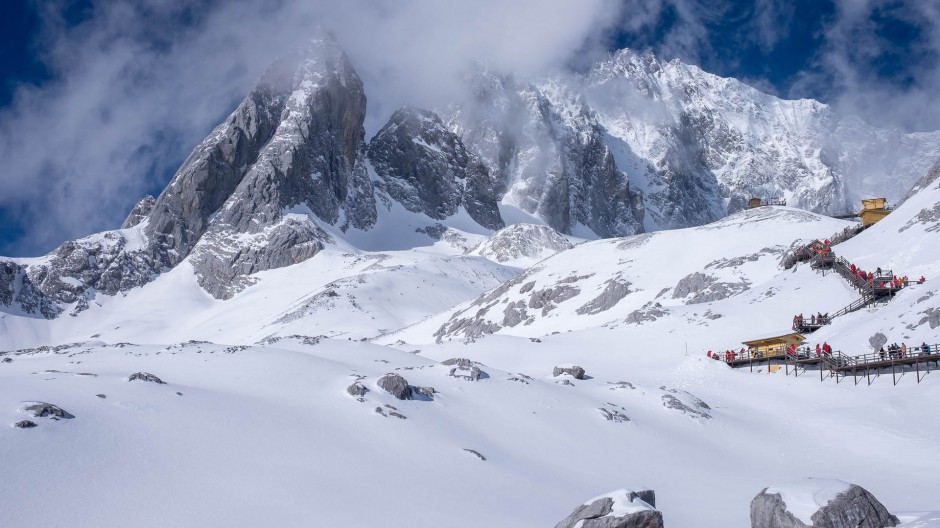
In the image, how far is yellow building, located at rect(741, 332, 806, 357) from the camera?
4931 centimetres

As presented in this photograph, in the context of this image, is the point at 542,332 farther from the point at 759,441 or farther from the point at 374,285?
the point at 374,285

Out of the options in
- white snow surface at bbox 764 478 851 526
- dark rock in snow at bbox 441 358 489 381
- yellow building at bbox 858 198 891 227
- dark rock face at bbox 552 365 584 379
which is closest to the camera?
white snow surface at bbox 764 478 851 526

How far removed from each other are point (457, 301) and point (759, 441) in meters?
126

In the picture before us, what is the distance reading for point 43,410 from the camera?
882 inches

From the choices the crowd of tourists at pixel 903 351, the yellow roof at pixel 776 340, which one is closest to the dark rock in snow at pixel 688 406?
the crowd of tourists at pixel 903 351

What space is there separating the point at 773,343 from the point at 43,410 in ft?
138

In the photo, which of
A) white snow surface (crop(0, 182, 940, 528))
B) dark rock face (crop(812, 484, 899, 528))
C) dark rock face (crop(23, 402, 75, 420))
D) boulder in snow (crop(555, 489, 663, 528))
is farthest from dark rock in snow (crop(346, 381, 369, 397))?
dark rock face (crop(812, 484, 899, 528))

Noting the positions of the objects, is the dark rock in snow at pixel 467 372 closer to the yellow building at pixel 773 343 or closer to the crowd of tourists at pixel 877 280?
the yellow building at pixel 773 343

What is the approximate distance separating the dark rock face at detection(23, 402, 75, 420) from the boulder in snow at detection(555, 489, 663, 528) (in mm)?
14833

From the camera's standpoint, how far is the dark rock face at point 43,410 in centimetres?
2227

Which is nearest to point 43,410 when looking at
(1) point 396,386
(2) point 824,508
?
(1) point 396,386

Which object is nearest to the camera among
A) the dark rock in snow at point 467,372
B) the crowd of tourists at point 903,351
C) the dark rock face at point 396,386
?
the dark rock face at point 396,386

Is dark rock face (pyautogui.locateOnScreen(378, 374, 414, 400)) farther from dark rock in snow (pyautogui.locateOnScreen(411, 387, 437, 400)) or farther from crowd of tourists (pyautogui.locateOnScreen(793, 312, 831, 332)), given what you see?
crowd of tourists (pyautogui.locateOnScreen(793, 312, 831, 332))

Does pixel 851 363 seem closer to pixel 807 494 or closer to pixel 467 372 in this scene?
pixel 467 372
